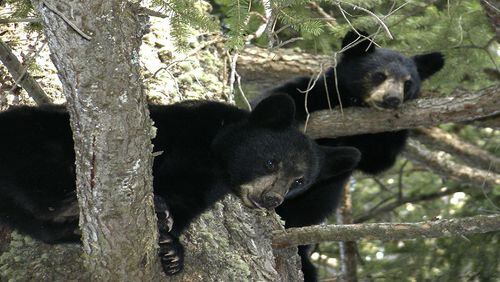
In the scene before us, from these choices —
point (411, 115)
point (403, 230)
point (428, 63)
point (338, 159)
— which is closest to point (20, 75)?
point (403, 230)

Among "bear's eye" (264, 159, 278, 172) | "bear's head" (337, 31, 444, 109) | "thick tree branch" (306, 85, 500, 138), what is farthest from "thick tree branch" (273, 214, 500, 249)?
"bear's head" (337, 31, 444, 109)

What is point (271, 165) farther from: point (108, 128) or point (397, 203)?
point (397, 203)

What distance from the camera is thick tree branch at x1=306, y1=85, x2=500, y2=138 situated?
18.5ft

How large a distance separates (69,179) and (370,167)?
3.91 m

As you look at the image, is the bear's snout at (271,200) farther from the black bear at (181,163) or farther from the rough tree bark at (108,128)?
the rough tree bark at (108,128)

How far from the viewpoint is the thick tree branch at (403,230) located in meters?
3.53

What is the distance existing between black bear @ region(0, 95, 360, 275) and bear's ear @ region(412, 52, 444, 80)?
1965 mm

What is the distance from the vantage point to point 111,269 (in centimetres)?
352

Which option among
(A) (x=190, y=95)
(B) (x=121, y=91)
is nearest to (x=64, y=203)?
(B) (x=121, y=91)

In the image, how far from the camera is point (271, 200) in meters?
4.67

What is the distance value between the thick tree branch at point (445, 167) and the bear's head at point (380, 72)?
969mm

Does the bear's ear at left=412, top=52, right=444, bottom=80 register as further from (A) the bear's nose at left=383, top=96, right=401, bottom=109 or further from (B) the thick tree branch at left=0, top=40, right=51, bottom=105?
(B) the thick tree branch at left=0, top=40, right=51, bottom=105

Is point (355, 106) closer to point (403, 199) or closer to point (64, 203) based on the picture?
point (403, 199)

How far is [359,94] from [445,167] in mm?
1635
